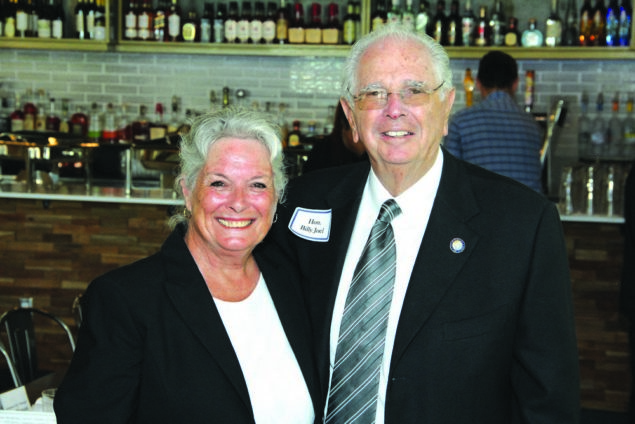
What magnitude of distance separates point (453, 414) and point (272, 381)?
39 centimetres

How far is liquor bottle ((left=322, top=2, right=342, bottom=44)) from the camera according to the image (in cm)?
602

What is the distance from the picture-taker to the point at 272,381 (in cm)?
183

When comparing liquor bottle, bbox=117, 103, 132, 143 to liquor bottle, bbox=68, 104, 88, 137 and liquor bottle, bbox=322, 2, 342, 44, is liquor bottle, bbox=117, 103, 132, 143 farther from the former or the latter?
liquor bottle, bbox=322, 2, 342, 44

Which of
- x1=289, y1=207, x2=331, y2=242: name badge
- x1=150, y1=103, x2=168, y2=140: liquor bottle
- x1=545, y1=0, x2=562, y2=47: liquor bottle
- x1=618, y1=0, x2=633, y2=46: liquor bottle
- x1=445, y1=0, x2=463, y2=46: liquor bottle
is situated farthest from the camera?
x1=150, y1=103, x2=168, y2=140: liquor bottle

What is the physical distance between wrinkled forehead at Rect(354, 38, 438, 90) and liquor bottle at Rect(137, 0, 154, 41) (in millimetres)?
4647

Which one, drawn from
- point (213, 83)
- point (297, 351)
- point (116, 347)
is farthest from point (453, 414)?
point (213, 83)

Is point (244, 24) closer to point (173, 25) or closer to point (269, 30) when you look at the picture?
point (269, 30)

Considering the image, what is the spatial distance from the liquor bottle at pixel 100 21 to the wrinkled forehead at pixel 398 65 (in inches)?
185

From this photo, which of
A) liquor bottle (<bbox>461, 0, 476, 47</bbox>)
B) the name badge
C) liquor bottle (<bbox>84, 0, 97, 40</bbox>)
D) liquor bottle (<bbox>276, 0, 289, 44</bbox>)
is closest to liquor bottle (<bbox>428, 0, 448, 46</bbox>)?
liquor bottle (<bbox>461, 0, 476, 47</bbox>)

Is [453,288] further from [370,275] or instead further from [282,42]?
[282,42]

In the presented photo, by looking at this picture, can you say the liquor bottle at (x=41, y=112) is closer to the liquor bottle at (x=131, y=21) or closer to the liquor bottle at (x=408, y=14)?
the liquor bottle at (x=131, y=21)

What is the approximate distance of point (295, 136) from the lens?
619 cm

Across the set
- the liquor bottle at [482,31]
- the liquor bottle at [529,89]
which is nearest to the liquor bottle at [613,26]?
the liquor bottle at [529,89]

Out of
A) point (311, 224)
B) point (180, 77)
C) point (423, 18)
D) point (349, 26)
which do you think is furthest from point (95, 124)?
point (311, 224)
